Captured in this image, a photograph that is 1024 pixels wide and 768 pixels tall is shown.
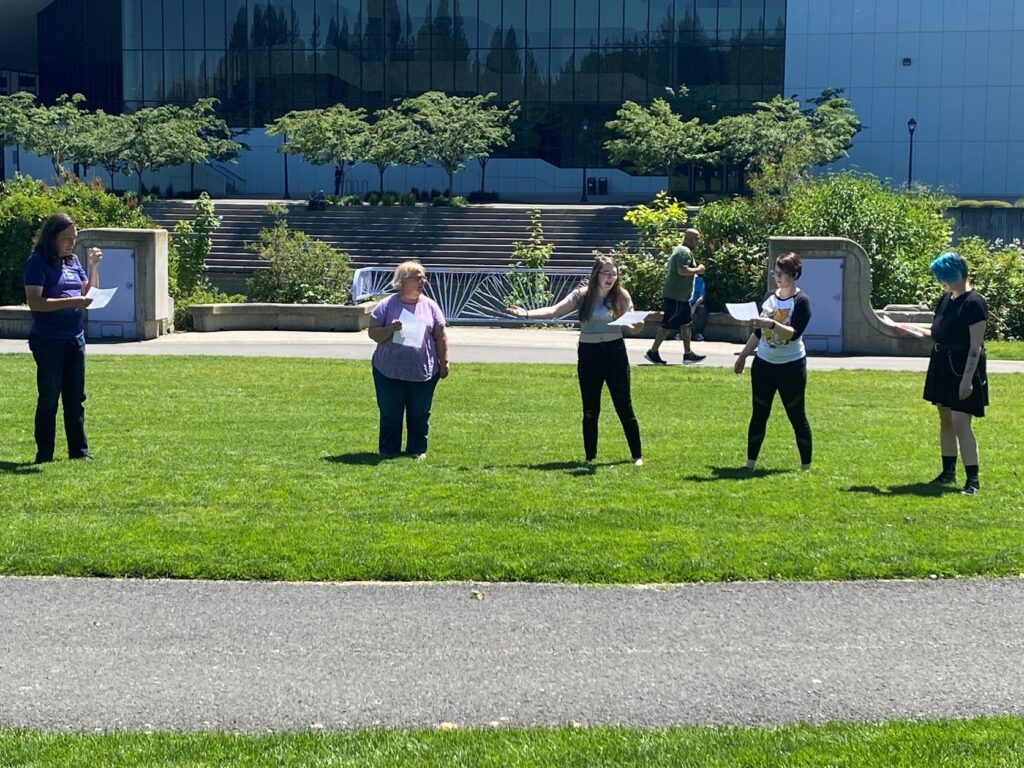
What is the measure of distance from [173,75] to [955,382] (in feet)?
203

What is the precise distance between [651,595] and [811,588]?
0.81 m

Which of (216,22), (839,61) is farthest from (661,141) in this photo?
(216,22)

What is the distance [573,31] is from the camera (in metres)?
62.1

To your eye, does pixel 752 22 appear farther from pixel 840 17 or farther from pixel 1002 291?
pixel 1002 291

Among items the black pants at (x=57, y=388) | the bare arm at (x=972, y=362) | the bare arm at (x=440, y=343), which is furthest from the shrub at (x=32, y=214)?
the bare arm at (x=972, y=362)

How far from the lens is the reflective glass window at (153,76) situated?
214ft

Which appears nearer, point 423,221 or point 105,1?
point 423,221

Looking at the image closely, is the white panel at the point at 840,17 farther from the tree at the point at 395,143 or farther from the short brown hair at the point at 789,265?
the short brown hair at the point at 789,265

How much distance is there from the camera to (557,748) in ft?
15.0

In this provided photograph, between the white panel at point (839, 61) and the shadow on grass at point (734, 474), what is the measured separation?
51.0 m

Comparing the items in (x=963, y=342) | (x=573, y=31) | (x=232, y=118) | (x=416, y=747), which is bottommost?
(x=416, y=747)

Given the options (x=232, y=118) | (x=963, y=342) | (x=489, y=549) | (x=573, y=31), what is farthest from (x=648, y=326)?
(x=232, y=118)

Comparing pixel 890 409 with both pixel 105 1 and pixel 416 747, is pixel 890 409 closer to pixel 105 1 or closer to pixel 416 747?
pixel 416 747

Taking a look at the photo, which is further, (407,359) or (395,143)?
(395,143)
